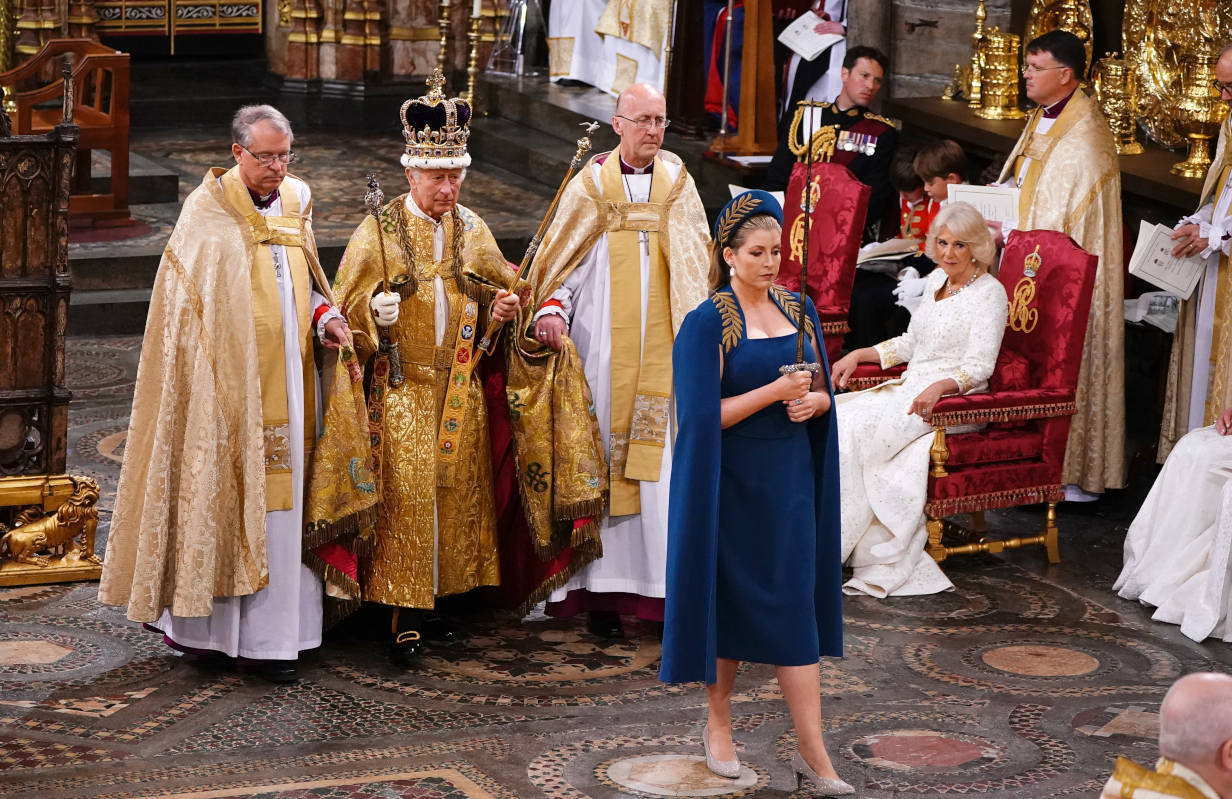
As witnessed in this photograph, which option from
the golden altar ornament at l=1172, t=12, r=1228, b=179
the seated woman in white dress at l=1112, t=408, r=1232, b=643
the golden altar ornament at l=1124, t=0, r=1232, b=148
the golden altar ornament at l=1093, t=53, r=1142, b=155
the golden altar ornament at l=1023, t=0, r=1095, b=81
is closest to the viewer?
the seated woman in white dress at l=1112, t=408, r=1232, b=643

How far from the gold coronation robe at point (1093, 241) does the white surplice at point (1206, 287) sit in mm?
327

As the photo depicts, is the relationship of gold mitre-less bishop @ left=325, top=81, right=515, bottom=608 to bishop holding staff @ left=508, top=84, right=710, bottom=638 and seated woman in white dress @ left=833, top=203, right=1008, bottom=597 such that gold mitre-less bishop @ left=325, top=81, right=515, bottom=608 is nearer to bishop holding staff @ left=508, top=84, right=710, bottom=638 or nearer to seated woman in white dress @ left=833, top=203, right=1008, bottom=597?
bishop holding staff @ left=508, top=84, right=710, bottom=638

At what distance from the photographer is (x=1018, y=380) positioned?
23.2ft

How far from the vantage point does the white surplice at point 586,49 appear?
13234 mm

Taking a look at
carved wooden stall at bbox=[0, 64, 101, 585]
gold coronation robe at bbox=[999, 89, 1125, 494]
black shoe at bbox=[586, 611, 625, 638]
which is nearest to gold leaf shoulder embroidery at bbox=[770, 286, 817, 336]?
black shoe at bbox=[586, 611, 625, 638]

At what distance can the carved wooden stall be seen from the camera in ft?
20.6

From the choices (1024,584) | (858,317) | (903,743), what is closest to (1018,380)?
(1024,584)

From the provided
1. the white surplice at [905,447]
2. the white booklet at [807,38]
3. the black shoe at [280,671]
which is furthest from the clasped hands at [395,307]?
the white booklet at [807,38]

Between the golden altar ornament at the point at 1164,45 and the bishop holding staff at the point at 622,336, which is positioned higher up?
the golden altar ornament at the point at 1164,45

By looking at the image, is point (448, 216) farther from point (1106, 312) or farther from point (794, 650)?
point (1106, 312)

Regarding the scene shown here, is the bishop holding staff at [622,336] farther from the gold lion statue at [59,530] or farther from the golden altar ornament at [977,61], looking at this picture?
the golden altar ornament at [977,61]

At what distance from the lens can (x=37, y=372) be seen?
6453 millimetres

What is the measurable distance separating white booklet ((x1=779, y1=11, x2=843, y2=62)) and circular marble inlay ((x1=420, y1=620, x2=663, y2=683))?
5.29 m

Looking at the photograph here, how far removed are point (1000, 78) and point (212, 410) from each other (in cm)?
547
